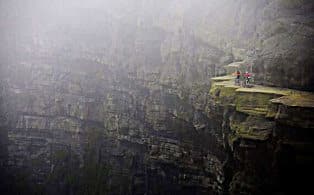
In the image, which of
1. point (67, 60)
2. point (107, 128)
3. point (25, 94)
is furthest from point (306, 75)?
point (25, 94)

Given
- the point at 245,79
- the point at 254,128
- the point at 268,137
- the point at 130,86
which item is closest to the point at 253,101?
the point at 254,128

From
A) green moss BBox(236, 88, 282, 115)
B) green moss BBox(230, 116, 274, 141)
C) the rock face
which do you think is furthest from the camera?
the rock face

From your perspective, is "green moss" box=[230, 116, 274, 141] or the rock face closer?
"green moss" box=[230, 116, 274, 141]

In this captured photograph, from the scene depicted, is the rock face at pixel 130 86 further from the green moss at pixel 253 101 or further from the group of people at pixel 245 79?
the green moss at pixel 253 101

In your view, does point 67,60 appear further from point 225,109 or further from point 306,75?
point 306,75

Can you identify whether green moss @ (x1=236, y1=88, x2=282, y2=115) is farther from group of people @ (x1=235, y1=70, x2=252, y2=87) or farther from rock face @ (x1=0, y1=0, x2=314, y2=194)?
group of people @ (x1=235, y1=70, x2=252, y2=87)

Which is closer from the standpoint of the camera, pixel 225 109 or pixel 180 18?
pixel 225 109

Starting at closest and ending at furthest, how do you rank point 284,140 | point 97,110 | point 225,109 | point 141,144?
point 284,140 → point 225,109 → point 141,144 → point 97,110

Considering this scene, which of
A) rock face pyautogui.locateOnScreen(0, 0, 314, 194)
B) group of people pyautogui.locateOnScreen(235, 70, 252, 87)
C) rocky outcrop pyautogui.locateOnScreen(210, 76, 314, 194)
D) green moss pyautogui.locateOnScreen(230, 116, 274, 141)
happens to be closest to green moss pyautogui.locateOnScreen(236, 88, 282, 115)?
rocky outcrop pyautogui.locateOnScreen(210, 76, 314, 194)

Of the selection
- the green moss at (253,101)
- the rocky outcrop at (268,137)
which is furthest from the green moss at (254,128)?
the green moss at (253,101)
